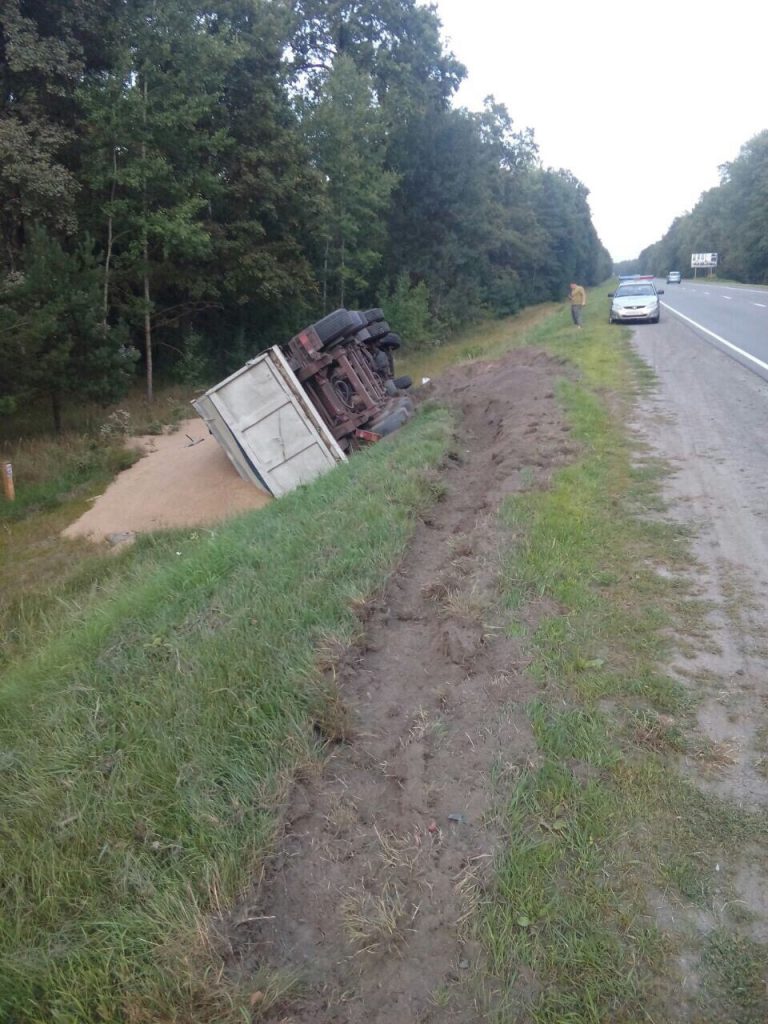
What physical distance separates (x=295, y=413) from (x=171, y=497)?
9.45 ft

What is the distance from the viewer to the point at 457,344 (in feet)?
109

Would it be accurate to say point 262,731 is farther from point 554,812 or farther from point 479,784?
point 554,812

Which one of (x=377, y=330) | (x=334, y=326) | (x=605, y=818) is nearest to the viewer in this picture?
(x=605, y=818)

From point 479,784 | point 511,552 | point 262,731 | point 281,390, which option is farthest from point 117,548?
point 479,784

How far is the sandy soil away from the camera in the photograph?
12.4 m

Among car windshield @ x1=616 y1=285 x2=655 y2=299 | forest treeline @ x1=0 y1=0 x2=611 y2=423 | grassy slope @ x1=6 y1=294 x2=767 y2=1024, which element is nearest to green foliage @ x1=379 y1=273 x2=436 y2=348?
forest treeline @ x1=0 y1=0 x2=611 y2=423

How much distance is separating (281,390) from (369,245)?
844 inches

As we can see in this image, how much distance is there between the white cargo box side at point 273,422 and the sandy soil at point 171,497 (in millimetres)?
584

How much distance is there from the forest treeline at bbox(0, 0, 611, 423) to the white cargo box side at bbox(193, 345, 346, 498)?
5.48 meters

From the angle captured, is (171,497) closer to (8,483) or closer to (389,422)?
(8,483)

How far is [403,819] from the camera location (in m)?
3.19

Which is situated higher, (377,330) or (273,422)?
(377,330)

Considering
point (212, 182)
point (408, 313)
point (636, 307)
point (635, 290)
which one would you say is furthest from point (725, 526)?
point (408, 313)

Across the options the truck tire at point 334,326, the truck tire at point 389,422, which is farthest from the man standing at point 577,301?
the truck tire at point 389,422
